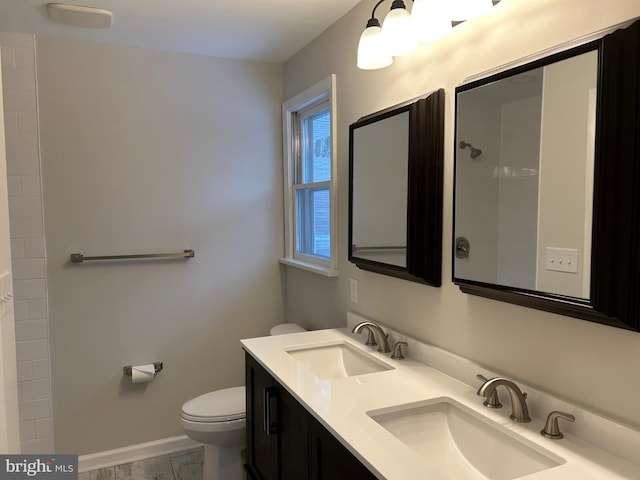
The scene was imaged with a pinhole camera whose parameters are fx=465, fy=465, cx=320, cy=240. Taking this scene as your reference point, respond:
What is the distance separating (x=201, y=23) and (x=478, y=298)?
1858 mm

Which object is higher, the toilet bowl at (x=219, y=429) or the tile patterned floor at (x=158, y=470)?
the toilet bowl at (x=219, y=429)

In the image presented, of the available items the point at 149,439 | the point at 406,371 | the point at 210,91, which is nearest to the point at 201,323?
the point at 149,439

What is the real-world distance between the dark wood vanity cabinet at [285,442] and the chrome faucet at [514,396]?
416 mm

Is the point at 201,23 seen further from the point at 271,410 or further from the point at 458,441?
the point at 458,441

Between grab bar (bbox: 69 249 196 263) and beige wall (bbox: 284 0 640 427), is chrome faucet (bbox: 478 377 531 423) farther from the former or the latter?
grab bar (bbox: 69 249 196 263)

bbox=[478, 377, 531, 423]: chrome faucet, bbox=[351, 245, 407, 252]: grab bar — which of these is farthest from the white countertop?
bbox=[351, 245, 407, 252]: grab bar

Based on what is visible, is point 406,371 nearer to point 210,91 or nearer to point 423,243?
point 423,243

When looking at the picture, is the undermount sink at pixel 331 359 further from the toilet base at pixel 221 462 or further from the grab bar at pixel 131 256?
the grab bar at pixel 131 256

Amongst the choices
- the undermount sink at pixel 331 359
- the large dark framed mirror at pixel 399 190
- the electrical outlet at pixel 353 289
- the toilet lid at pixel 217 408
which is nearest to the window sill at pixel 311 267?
the electrical outlet at pixel 353 289

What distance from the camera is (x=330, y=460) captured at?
1.30 meters

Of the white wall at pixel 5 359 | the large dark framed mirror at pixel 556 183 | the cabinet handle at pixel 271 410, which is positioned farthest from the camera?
the cabinet handle at pixel 271 410

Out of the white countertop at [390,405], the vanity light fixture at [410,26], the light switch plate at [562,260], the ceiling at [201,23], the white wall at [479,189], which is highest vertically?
the ceiling at [201,23]

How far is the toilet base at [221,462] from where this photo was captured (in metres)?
2.33

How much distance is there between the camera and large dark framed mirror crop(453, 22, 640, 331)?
1024 mm
